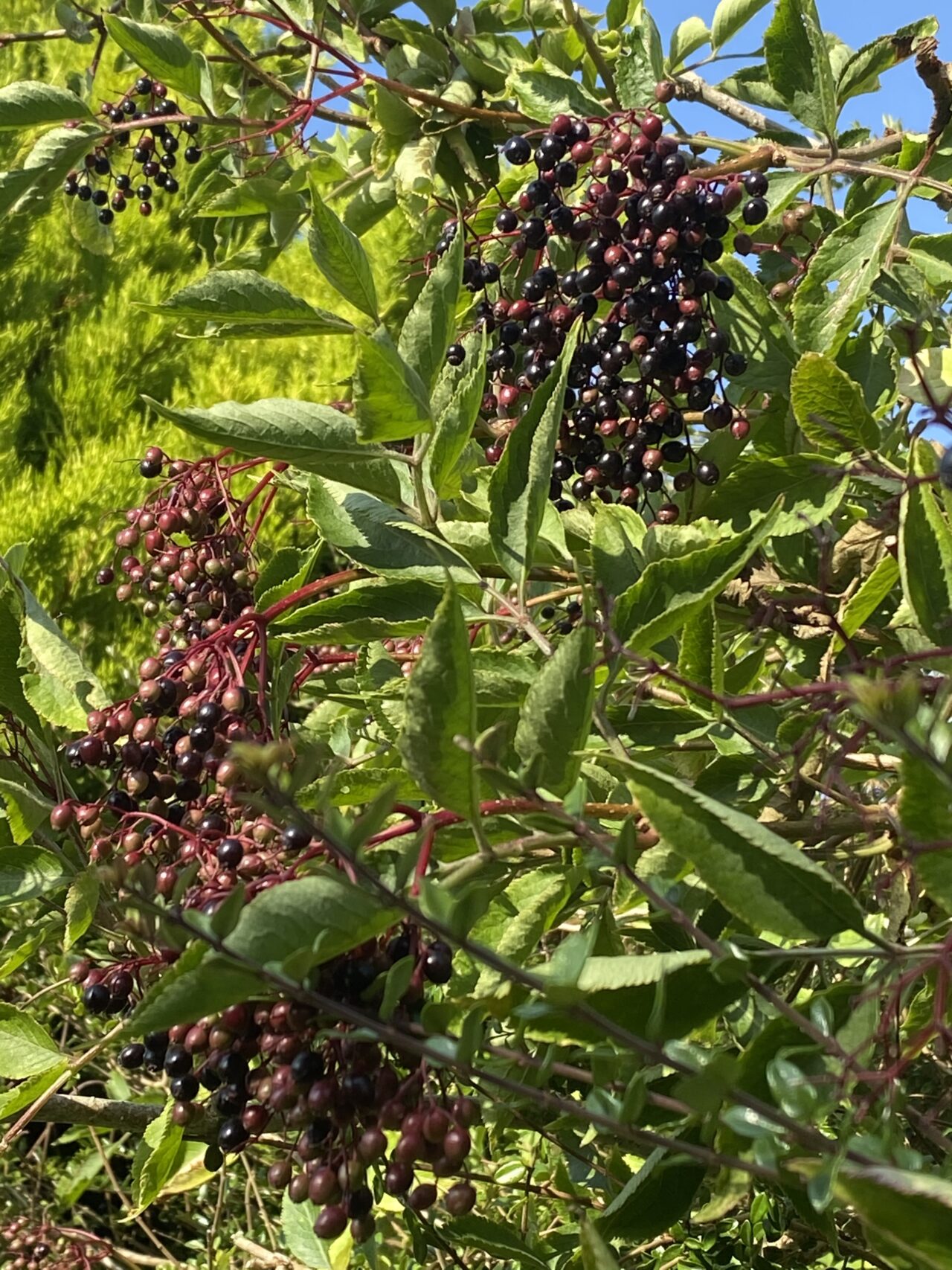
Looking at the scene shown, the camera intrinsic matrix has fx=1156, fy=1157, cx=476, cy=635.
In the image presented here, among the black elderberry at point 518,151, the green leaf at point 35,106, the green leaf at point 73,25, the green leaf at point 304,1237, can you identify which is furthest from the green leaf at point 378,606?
the green leaf at point 73,25

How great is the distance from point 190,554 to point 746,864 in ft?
2.01

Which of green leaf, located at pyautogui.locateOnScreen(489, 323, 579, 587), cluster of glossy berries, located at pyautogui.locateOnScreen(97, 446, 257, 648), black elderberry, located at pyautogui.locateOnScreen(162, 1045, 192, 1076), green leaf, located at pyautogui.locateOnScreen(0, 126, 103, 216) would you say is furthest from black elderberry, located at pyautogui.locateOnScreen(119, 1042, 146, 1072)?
green leaf, located at pyautogui.locateOnScreen(0, 126, 103, 216)

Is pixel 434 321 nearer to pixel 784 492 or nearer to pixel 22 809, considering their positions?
pixel 784 492

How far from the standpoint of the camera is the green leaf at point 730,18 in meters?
1.15

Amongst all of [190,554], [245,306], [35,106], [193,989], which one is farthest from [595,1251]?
[35,106]

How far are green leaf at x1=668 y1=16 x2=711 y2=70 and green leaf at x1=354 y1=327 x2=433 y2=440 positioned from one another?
77 centimetres

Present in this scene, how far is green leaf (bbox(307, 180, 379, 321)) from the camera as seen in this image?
617mm

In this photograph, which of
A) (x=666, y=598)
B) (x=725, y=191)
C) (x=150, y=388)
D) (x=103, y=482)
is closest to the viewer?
(x=666, y=598)

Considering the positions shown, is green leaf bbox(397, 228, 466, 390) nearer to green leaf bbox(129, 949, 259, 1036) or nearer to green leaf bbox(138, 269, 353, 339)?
green leaf bbox(138, 269, 353, 339)

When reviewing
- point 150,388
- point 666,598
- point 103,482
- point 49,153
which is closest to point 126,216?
point 150,388

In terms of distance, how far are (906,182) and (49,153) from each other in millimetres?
976

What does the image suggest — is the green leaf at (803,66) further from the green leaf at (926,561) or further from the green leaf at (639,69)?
the green leaf at (926,561)

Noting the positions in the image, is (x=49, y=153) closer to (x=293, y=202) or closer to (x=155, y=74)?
(x=155, y=74)

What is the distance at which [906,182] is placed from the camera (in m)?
0.83
